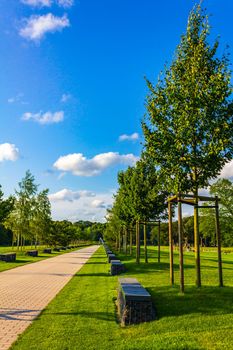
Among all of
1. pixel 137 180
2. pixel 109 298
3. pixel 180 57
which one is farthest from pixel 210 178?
pixel 137 180

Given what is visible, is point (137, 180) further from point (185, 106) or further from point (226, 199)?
point (226, 199)

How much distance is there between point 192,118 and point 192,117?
1.2 inches

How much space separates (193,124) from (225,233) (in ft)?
200

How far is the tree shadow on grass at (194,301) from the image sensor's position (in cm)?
736

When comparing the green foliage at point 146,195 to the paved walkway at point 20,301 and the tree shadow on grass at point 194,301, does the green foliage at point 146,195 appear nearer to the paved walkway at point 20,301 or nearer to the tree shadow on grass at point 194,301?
the paved walkway at point 20,301

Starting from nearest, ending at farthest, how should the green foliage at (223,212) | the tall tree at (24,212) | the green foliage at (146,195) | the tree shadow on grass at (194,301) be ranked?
1. the tree shadow on grass at (194,301)
2. the green foliage at (146,195)
3. the tall tree at (24,212)
4. the green foliage at (223,212)

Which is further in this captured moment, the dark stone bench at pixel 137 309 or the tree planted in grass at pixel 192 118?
the tree planted in grass at pixel 192 118

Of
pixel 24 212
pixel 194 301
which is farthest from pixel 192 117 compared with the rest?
pixel 24 212

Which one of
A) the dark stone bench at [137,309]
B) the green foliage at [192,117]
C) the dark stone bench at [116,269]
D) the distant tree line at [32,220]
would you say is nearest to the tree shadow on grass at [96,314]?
the dark stone bench at [137,309]

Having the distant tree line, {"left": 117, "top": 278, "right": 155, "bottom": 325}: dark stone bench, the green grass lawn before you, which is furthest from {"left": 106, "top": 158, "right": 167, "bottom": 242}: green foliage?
the distant tree line

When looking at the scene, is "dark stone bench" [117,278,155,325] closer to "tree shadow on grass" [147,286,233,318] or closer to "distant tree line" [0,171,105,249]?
"tree shadow on grass" [147,286,233,318]

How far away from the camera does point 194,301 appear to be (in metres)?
8.08

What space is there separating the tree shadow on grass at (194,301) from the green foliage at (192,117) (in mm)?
3193

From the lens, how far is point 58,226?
6316cm
